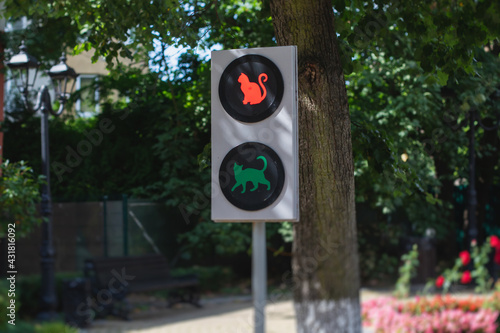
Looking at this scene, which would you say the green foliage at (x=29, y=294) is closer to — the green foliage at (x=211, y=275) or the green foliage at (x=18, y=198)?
the green foliage at (x=18, y=198)

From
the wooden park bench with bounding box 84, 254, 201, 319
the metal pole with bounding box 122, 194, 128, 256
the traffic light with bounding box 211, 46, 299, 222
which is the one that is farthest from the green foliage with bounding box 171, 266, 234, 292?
the traffic light with bounding box 211, 46, 299, 222

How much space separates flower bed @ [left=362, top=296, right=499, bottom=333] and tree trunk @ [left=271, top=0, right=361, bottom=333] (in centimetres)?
123

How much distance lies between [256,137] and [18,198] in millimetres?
→ 6477

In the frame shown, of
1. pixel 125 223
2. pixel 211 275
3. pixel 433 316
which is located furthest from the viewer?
pixel 211 275

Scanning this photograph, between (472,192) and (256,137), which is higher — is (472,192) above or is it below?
below

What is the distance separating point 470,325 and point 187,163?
21.8ft

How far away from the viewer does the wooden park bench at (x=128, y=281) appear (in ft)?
31.9

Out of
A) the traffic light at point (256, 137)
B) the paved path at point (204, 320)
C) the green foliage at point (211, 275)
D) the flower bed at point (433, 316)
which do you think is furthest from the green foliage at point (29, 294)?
the traffic light at point (256, 137)

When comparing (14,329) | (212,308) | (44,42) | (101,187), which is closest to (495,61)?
(212,308)

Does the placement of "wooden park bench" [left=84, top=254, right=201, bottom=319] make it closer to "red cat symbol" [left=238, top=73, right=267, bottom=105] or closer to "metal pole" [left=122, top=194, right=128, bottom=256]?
"metal pole" [left=122, top=194, right=128, bottom=256]

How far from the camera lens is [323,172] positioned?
528 centimetres

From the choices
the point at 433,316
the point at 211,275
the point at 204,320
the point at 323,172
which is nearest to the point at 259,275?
the point at 323,172

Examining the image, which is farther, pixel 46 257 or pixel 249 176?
pixel 46 257

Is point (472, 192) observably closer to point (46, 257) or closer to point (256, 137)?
point (46, 257)
